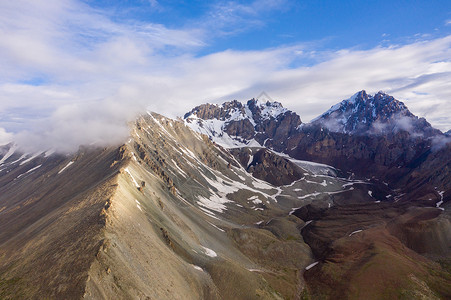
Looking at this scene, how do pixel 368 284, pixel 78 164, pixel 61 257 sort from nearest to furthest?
pixel 61 257 < pixel 368 284 < pixel 78 164

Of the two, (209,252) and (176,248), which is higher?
(176,248)

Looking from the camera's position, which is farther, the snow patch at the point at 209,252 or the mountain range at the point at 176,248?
the snow patch at the point at 209,252

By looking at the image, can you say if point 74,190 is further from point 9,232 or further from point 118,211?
point 118,211

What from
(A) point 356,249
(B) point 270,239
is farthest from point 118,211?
(A) point 356,249

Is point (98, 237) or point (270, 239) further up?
point (98, 237)

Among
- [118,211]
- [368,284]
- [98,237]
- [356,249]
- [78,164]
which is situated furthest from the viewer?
[78,164]

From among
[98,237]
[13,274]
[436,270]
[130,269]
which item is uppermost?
[98,237]

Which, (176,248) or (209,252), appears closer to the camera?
(176,248)

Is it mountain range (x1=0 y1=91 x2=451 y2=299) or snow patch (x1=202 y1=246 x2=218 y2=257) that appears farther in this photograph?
snow patch (x1=202 y1=246 x2=218 y2=257)

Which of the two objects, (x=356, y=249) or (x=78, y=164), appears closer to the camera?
(x=356, y=249)
